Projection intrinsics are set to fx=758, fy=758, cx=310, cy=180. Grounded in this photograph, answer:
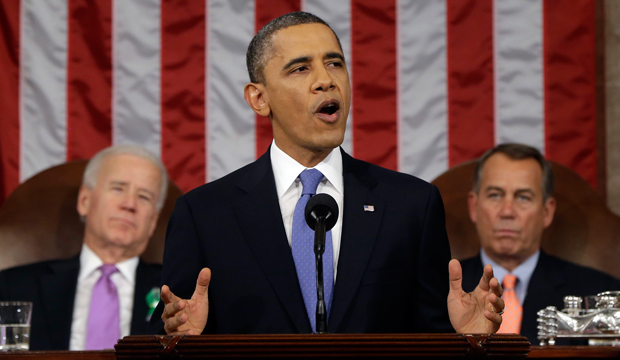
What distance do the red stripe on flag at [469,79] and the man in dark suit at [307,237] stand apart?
2.09 m

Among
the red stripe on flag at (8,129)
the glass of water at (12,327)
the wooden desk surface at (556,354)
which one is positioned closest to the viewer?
the wooden desk surface at (556,354)

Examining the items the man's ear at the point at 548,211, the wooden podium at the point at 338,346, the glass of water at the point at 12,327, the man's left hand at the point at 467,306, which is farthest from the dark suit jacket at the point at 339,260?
the man's ear at the point at 548,211

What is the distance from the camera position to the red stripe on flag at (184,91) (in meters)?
4.23

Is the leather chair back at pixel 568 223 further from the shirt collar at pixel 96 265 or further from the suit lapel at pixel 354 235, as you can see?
the suit lapel at pixel 354 235

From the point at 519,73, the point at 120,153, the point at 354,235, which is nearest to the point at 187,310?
the point at 354,235

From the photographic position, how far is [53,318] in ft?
12.3

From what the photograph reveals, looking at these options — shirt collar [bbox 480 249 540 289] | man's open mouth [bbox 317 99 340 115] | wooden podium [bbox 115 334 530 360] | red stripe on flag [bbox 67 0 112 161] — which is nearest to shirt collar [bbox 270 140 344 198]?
man's open mouth [bbox 317 99 340 115]

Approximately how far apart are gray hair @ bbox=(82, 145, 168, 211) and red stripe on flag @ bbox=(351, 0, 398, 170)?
1060 mm

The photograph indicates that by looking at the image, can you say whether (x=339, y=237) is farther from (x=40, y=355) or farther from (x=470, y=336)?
(x=40, y=355)

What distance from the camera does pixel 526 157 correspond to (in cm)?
394

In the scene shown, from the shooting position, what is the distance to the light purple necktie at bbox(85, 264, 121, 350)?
3.69m

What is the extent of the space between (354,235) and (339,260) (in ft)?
0.28

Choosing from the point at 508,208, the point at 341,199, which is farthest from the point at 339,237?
the point at 508,208

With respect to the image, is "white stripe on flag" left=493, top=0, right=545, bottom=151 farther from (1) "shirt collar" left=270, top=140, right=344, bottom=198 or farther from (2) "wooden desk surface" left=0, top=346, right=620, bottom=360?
(1) "shirt collar" left=270, top=140, right=344, bottom=198
